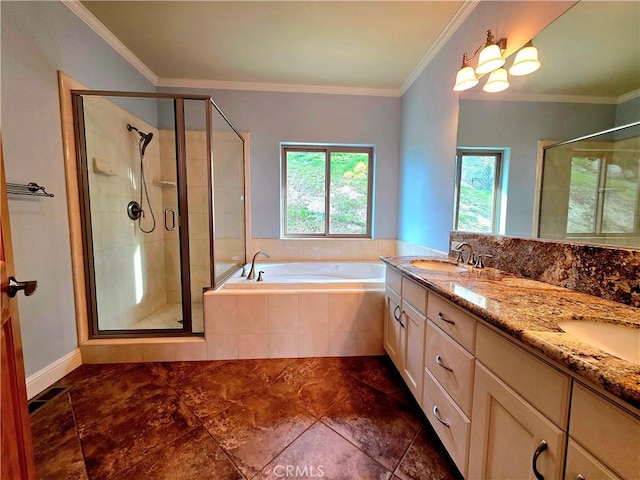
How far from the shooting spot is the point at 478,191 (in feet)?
5.81

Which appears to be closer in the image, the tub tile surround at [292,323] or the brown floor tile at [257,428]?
the brown floor tile at [257,428]

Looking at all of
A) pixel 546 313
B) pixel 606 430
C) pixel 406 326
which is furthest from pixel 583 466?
pixel 406 326

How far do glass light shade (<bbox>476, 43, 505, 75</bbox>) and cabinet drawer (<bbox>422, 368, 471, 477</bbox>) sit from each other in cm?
175

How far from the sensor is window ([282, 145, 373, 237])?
10.5ft

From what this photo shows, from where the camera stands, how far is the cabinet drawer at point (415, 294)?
136cm

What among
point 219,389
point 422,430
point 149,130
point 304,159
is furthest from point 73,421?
point 304,159

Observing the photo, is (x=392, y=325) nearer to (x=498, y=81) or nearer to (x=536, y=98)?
(x=536, y=98)

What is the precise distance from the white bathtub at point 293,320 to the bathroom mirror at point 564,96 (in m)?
1.18

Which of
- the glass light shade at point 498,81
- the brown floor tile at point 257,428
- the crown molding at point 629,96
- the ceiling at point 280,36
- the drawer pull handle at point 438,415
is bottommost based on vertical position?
the brown floor tile at point 257,428

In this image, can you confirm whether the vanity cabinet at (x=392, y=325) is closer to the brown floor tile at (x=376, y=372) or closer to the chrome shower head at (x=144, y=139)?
the brown floor tile at (x=376, y=372)

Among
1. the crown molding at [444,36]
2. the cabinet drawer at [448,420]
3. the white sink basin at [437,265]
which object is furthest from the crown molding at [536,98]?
the cabinet drawer at [448,420]

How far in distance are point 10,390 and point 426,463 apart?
155cm

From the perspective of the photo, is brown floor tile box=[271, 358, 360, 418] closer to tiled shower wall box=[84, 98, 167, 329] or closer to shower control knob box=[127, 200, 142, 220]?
tiled shower wall box=[84, 98, 167, 329]

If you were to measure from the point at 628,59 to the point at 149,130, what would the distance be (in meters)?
3.46
